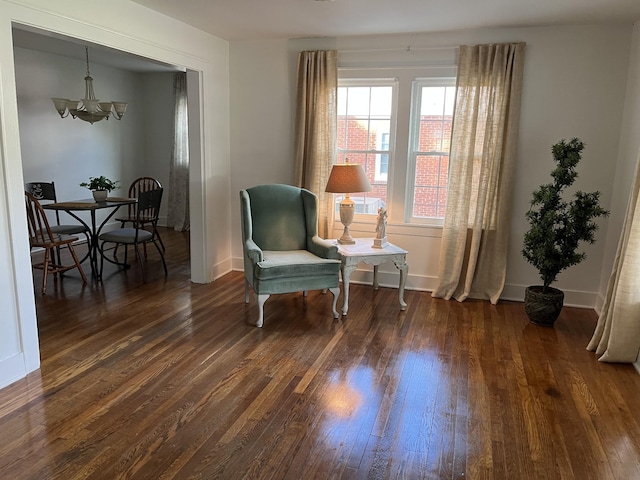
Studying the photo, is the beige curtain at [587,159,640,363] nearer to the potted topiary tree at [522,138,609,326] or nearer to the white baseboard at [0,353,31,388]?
the potted topiary tree at [522,138,609,326]

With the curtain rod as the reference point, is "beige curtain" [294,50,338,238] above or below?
below

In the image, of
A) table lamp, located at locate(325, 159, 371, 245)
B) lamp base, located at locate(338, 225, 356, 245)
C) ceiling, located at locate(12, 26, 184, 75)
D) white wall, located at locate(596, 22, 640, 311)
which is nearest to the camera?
white wall, located at locate(596, 22, 640, 311)

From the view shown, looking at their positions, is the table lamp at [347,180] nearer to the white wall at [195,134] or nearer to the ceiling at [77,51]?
the white wall at [195,134]

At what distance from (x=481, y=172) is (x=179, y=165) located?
5131 millimetres

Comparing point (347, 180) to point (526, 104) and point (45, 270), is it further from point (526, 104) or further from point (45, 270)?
point (45, 270)

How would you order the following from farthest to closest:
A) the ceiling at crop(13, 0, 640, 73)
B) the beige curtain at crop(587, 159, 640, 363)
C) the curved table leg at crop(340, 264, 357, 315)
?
the curved table leg at crop(340, 264, 357, 315) < the ceiling at crop(13, 0, 640, 73) < the beige curtain at crop(587, 159, 640, 363)

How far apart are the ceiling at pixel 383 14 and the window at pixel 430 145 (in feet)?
1.86

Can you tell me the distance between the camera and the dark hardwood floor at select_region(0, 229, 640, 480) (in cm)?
215

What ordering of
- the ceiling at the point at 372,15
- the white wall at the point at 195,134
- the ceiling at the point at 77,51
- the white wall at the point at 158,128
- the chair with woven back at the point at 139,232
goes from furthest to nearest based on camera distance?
the white wall at the point at 158,128
the ceiling at the point at 77,51
the chair with woven back at the point at 139,232
the ceiling at the point at 372,15
the white wall at the point at 195,134

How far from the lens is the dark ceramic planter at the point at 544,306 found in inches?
152

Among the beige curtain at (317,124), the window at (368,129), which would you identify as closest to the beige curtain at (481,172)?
the window at (368,129)

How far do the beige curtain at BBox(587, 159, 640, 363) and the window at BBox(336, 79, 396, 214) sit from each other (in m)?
2.24

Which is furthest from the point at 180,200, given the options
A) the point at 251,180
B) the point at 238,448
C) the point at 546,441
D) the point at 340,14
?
the point at 546,441

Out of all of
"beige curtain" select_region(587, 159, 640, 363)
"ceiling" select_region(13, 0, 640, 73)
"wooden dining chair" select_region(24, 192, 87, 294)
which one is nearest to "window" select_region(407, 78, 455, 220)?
"ceiling" select_region(13, 0, 640, 73)
